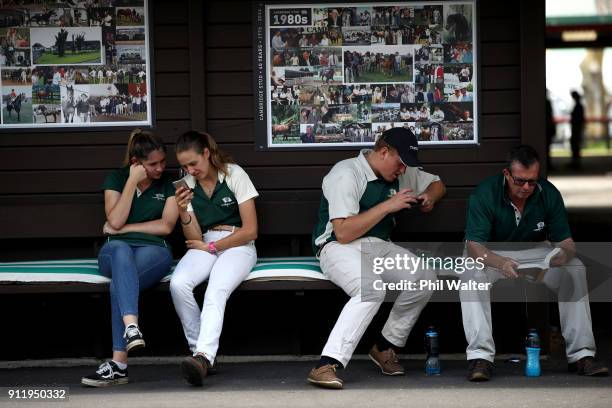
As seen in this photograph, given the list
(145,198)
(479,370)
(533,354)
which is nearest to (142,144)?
(145,198)

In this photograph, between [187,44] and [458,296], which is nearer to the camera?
[458,296]

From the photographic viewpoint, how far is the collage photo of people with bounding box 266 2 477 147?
267 inches

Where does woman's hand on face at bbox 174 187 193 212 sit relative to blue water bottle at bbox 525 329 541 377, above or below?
above

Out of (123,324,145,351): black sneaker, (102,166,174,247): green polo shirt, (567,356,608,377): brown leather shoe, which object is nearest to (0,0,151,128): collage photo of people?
(102,166,174,247): green polo shirt

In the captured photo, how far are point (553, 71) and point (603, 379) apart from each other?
3882 centimetres

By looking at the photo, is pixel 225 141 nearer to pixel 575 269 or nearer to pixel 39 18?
pixel 39 18

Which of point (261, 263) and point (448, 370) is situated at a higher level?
point (261, 263)

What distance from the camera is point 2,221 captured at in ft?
22.0

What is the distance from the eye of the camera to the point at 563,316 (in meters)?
5.94

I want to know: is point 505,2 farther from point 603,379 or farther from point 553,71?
point 553,71

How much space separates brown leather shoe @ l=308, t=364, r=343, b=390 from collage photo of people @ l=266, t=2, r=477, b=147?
160 cm

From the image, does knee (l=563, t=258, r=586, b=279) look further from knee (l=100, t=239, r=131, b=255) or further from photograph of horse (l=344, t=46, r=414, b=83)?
knee (l=100, t=239, r=131, b=255)

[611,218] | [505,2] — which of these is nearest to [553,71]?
[611,218]

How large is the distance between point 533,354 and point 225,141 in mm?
2238
